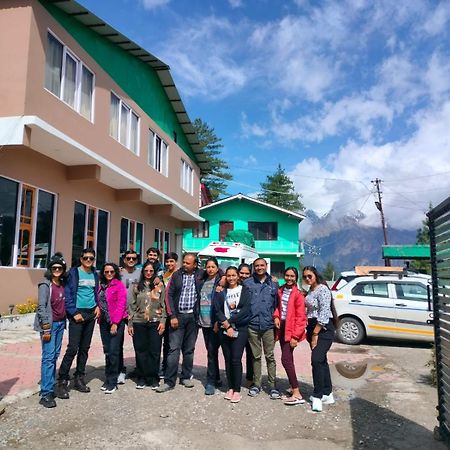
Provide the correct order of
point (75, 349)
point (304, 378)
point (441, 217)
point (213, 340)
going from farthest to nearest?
1. point (304, 378)
2. point (213, 340)
3. point (75, 349)
4. point (441, 217)

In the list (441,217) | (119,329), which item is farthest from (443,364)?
(119,329)

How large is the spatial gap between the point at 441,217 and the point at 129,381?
178 inches

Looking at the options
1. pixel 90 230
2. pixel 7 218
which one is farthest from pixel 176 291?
pixel 90 230

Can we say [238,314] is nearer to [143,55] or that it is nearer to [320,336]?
[320,336]

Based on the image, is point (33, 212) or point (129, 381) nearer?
point (129, 381)

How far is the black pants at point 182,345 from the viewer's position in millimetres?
5812

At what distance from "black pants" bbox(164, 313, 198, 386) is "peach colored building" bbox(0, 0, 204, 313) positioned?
5.26 metres

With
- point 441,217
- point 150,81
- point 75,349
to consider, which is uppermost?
point 150,81

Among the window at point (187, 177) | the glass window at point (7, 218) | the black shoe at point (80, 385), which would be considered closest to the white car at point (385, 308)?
the black shoe at point (80, 385)

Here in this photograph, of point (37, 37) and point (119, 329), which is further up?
point (37, 37)

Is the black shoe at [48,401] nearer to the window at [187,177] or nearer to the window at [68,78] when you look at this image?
the window at [68,78]

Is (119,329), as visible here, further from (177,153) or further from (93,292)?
(177,153)

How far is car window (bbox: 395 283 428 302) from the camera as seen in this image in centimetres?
1021

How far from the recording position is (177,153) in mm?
19328
